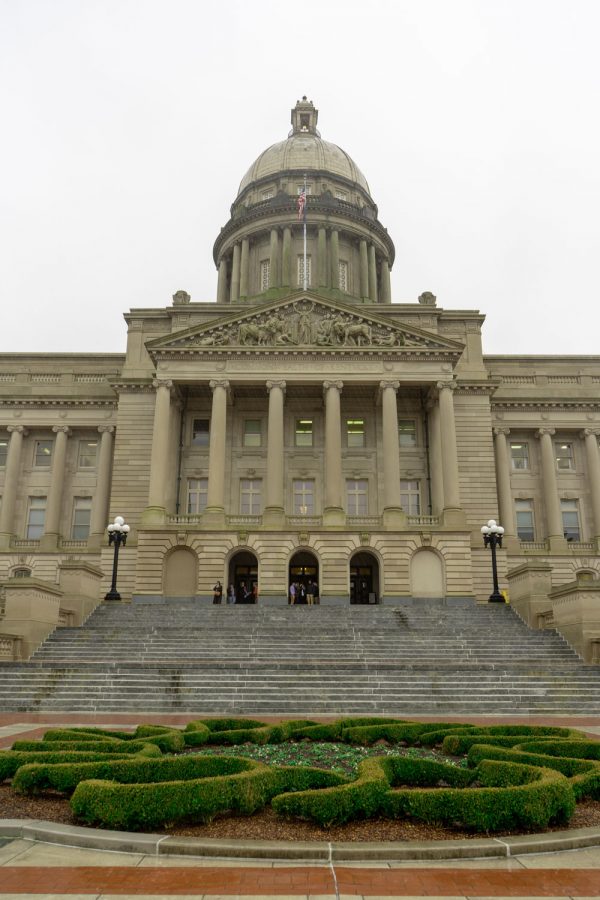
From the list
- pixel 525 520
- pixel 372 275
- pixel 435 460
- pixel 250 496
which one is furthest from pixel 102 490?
pixel 372 275

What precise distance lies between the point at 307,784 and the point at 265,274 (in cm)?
6481

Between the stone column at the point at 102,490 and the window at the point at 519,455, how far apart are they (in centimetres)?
3215

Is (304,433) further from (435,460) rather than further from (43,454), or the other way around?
(43,454)

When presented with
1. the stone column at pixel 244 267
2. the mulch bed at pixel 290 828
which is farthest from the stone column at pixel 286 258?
the mulch bed at pixel 290 828

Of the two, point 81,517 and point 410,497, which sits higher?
point 410,497

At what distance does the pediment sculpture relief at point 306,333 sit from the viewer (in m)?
46.8

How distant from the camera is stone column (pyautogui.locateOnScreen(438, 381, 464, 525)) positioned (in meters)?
43.0

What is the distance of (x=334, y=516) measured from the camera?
140ft

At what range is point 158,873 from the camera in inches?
238

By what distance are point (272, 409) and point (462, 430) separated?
14.4 metres

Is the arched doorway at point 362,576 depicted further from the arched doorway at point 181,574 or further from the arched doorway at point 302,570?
the arched doorway at point 181,574

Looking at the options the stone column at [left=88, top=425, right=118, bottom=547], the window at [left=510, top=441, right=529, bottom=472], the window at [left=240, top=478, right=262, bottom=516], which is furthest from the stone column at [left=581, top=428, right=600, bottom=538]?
the stone column at [left=88, top=425, right=118, bottom=547]

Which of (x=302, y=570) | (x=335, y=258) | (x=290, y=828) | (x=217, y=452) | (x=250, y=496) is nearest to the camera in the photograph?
(x=290, y=828)

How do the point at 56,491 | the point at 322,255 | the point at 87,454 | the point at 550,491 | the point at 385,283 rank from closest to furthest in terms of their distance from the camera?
the point at 56,491 → the point at 550,491 → the point at 87,454 → the point at 322,255 → the point at 385,283
